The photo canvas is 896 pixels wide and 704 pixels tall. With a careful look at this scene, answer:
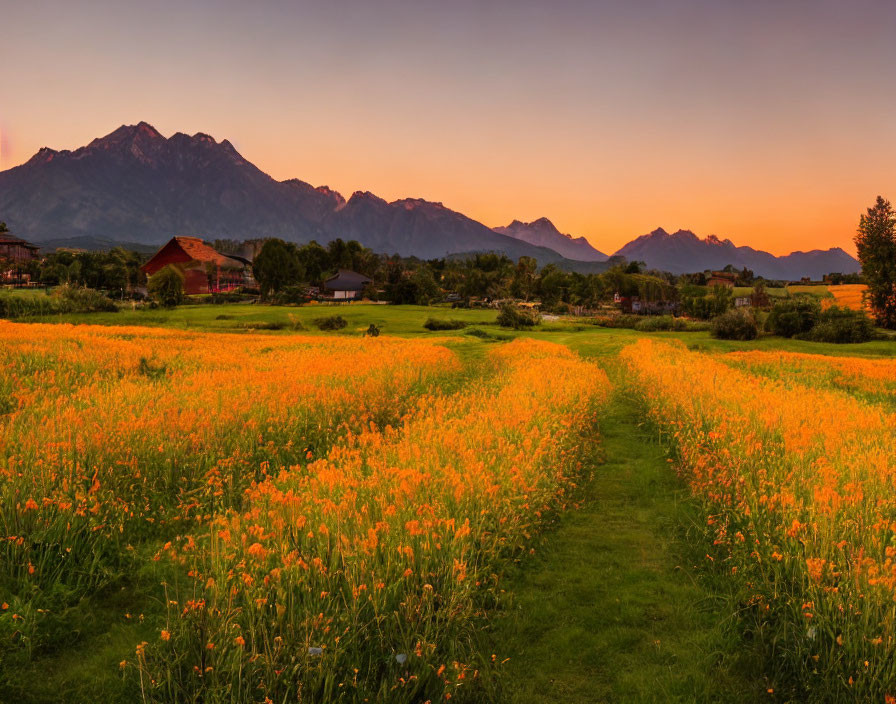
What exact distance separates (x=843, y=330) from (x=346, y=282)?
3976 inches

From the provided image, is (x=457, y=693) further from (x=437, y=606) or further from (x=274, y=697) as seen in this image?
(x=274, y=697)

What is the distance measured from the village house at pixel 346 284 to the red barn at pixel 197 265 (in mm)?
20807

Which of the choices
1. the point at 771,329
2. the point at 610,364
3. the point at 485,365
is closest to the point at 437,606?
the point at 485,365

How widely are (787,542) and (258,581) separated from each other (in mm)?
5325

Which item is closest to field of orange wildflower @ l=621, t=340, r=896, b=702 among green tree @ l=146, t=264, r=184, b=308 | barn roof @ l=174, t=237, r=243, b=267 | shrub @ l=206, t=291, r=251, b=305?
green tree @ l=146, t=264, r=184, b=308

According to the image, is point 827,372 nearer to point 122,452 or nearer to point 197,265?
point 122,452

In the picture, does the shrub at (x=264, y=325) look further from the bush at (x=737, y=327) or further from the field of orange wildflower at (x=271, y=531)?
the bush at (x=737, y=327)

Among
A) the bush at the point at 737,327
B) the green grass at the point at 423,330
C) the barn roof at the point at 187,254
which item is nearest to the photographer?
the green grass at the point at 423,330

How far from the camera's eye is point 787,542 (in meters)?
5.29

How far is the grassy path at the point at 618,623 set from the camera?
15.1 ft

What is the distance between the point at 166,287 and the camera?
199 feet

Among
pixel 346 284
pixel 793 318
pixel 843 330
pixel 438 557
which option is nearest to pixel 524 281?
pixel 346 284

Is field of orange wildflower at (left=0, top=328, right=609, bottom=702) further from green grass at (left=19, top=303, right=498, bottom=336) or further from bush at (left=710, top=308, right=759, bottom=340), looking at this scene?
bush at (left=710, top=308, right=759, bottom=340)

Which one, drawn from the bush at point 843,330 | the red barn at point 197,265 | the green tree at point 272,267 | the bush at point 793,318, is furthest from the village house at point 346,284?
the bush at point 843,330
